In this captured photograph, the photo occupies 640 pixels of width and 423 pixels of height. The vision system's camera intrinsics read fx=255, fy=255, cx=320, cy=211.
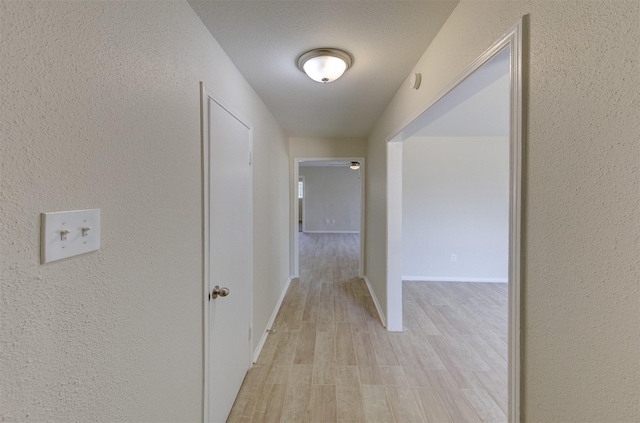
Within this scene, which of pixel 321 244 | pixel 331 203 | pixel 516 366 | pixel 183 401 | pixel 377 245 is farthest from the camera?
pixel 331 203

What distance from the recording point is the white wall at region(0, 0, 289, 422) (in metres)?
0.53

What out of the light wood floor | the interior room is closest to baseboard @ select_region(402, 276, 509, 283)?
the light wood floor

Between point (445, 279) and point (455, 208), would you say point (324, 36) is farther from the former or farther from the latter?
point (445, 279)

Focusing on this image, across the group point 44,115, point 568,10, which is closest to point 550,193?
point 568,10

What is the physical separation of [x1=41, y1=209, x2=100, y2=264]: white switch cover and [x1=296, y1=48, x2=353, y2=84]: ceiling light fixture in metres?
1.43

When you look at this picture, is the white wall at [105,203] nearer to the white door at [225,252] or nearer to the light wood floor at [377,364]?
the white door at [225,252]

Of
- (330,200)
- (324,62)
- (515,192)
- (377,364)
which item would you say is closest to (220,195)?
(324,62)

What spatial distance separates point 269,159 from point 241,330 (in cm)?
169

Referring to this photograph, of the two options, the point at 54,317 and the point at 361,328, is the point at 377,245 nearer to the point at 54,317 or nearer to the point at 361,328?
the point at 361,328

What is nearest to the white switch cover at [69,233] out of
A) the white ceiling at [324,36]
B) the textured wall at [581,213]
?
the white ceiling at [324,36]

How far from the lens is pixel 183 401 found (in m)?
1.14

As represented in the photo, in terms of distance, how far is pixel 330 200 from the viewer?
960cm

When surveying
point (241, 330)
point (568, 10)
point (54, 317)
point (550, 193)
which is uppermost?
point (568, 10)

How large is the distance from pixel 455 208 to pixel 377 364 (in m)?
3.09
